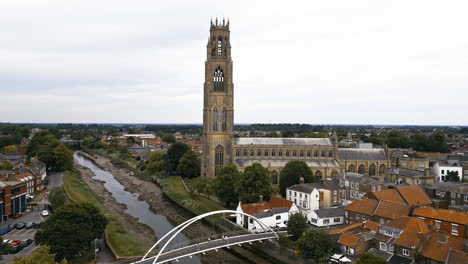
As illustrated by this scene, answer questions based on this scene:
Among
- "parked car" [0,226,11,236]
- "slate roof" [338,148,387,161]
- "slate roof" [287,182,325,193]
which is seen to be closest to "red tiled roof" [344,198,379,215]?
"slate roof" [287,182,325,193]

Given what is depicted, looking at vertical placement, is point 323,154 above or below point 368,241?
above

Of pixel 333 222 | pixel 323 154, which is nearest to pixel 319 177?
pixel 323 154

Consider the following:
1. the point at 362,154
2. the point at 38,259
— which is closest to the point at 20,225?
the point at 38,259

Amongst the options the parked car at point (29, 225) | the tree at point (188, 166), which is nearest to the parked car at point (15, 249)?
the parked car at point (29, 225)

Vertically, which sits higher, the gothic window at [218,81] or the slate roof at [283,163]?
the gothic window at [218,81]

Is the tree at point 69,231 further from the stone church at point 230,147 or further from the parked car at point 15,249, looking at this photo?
the stone church at point 230,147

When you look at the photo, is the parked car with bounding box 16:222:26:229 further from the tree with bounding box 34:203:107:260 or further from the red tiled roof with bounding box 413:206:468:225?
the red tiled roof with bounding box 413:206:468:225

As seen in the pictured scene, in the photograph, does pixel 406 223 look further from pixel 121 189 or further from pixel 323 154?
pixel 121 189
